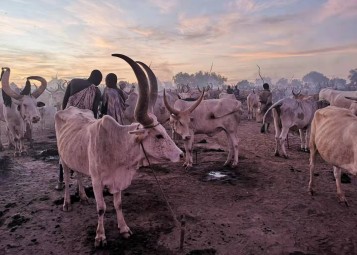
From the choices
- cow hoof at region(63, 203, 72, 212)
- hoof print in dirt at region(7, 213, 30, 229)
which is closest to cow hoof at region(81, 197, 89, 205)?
cow hoof at region(63, 203, 72, 212)

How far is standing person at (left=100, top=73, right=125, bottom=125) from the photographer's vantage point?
7.00m

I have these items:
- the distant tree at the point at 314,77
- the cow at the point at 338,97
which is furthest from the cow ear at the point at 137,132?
the distant tree at the point at 314,77

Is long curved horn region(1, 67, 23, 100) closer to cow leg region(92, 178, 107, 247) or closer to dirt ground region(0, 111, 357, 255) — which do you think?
dirt ground region(0, 111, 357, 255)

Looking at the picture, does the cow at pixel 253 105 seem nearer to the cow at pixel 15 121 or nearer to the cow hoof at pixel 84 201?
the cow at pixel 15 121

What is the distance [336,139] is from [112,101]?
15.6ft

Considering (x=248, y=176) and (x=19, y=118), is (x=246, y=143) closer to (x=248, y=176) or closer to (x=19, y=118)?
(x=248, y=176)

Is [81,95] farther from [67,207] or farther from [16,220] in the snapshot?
[16,220]

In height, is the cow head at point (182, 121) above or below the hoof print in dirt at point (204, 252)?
above

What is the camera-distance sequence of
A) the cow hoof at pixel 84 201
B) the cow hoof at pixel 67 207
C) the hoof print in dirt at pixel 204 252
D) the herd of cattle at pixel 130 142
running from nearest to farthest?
the herd of cattle at pixel 130 142 → the hoof print in dirt at pixel 204 252 → the cow hoof at pixel 67 207 → the cow hoof at pixel 84 201

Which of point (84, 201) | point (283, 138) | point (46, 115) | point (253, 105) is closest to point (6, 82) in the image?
point (84, 201)

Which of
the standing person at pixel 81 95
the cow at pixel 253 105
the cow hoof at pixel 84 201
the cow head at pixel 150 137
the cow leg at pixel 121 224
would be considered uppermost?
the standing person at pixel 81 95

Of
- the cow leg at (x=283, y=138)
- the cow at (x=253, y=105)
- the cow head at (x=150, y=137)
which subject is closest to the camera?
the cow head at (x=150, y=137)

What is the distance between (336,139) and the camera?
542cm

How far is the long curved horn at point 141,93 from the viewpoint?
381 centimetres
